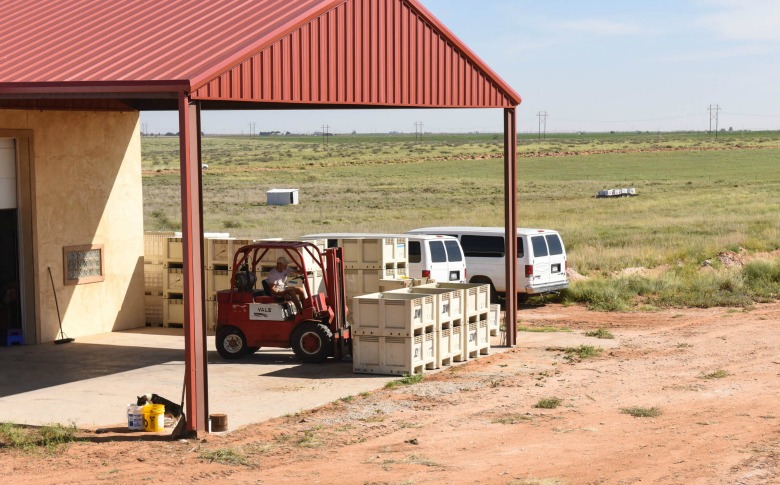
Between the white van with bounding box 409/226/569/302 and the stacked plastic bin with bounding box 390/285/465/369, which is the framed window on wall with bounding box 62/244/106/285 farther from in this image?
the white van with bounding box 409/226/569/302

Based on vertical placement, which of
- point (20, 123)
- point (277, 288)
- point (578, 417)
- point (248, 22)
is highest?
point (248, 22)

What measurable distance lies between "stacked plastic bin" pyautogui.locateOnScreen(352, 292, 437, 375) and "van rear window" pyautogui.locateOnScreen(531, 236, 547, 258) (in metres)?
8.72

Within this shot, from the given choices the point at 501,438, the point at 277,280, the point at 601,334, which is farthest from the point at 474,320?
the point at 501,438

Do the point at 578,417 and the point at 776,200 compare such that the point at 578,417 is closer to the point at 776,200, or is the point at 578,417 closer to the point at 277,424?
the point at 277,424

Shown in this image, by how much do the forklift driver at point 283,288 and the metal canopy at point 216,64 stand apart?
2.87 m

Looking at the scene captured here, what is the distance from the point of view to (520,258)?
2652cm

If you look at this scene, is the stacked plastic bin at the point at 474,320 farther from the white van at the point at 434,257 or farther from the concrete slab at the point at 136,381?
the white van at the point at 434,257

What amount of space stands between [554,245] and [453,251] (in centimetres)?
285

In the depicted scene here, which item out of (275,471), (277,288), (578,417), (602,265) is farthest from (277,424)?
(602,265)

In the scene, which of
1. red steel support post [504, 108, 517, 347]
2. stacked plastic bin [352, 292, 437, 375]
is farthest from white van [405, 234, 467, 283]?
stacked plastic bin [352, 292, 437, 375]

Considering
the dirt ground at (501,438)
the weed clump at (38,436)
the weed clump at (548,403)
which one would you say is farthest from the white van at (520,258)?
the weed clump at (38,436)

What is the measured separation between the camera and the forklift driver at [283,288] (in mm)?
19078

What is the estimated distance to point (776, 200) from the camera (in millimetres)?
59344

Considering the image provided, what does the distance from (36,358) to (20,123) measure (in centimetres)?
432
